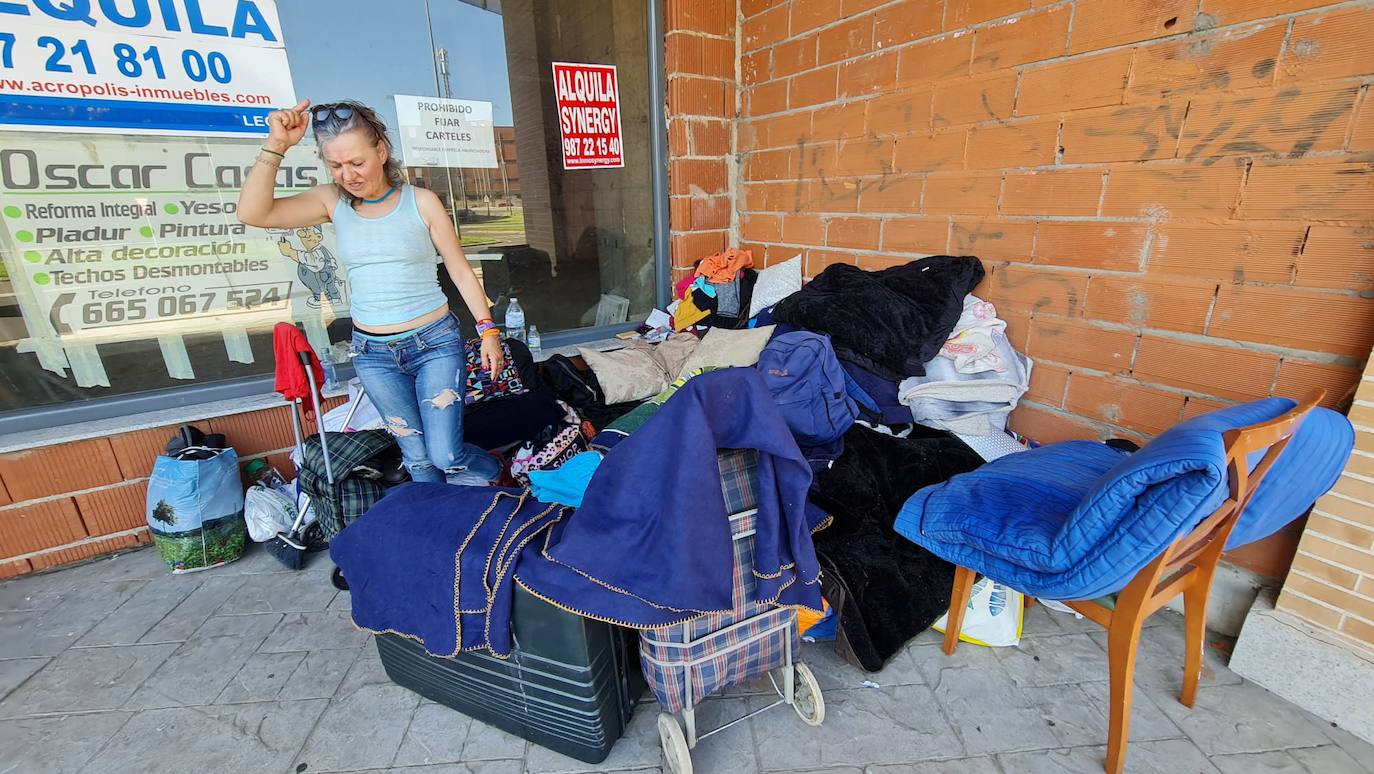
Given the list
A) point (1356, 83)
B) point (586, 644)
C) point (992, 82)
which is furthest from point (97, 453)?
point (1356, 83)

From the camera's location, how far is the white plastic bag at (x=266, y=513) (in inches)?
106

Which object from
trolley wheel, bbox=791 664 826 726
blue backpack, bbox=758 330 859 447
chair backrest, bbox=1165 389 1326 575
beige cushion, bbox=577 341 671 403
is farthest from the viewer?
beige cushion, bbox=577 341 671 403

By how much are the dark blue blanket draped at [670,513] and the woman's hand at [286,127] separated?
5.25ft

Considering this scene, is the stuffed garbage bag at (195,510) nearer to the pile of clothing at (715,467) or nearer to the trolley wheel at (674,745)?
A: the pile of clothing at (715,467)

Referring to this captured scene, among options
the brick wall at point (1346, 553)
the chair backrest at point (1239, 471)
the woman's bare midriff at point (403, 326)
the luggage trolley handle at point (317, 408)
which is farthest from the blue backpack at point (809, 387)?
the luggage trolley handle at point (317, 408)

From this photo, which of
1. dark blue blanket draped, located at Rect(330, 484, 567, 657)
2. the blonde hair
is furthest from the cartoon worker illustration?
dark blue blanket draped, located at Rect(330, 484, 567, 657)

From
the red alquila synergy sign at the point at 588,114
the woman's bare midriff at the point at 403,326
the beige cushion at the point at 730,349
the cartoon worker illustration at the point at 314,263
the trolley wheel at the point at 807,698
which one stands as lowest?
the trolley wheel at the point at 807,698

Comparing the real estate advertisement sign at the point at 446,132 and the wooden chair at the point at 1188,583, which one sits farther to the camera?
the real estate advertisement sign at the point at 446,132

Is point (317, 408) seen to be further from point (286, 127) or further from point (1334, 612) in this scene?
point (1334, 612)

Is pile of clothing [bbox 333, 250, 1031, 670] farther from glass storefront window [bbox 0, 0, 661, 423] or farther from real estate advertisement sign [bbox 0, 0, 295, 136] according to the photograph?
real estate advertisement sign [bbox 0, 0, 295, 136]

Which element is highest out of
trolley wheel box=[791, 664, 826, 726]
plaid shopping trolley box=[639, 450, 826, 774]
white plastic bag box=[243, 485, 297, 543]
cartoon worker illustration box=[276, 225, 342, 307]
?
cartoon worker illustration box=[276, 225, 342, 307]

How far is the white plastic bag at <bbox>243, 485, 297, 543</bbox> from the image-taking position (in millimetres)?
2695

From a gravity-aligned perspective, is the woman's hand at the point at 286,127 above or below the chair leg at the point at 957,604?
above

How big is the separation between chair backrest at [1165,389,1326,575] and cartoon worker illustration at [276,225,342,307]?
369 centimetres
